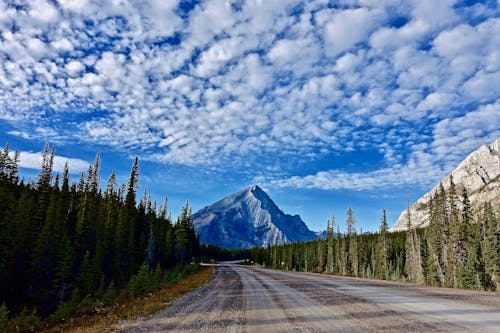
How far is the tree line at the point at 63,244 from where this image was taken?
111ft

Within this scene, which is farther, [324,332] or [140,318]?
[140,318]

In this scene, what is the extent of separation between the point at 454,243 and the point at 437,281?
42.3ft

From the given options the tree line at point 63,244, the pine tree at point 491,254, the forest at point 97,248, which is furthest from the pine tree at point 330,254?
the tree line at point 63,244

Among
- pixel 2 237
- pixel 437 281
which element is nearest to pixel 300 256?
pixel 437 281

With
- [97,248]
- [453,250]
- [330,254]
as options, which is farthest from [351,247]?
[97,248]

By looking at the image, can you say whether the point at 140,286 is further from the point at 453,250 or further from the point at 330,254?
the point at 330,254

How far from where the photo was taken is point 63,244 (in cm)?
3984

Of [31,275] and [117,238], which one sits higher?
[117,238]

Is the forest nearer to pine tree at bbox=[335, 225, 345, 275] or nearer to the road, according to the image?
pine tree at bbox=[335, 225, 345, 275]

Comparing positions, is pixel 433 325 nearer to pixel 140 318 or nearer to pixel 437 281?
pixel 140 318

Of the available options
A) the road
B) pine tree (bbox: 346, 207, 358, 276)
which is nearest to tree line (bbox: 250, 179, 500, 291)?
pine tree (bbox: 346, 207, 358, 276)

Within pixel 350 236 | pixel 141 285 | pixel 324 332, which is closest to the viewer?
pixel 324 332

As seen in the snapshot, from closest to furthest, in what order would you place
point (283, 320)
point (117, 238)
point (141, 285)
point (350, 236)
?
1. point (283, 320)
2. point (141, 285)
3. point (117, 238)
4. point (350, 236)

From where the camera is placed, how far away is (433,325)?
8.63 m
